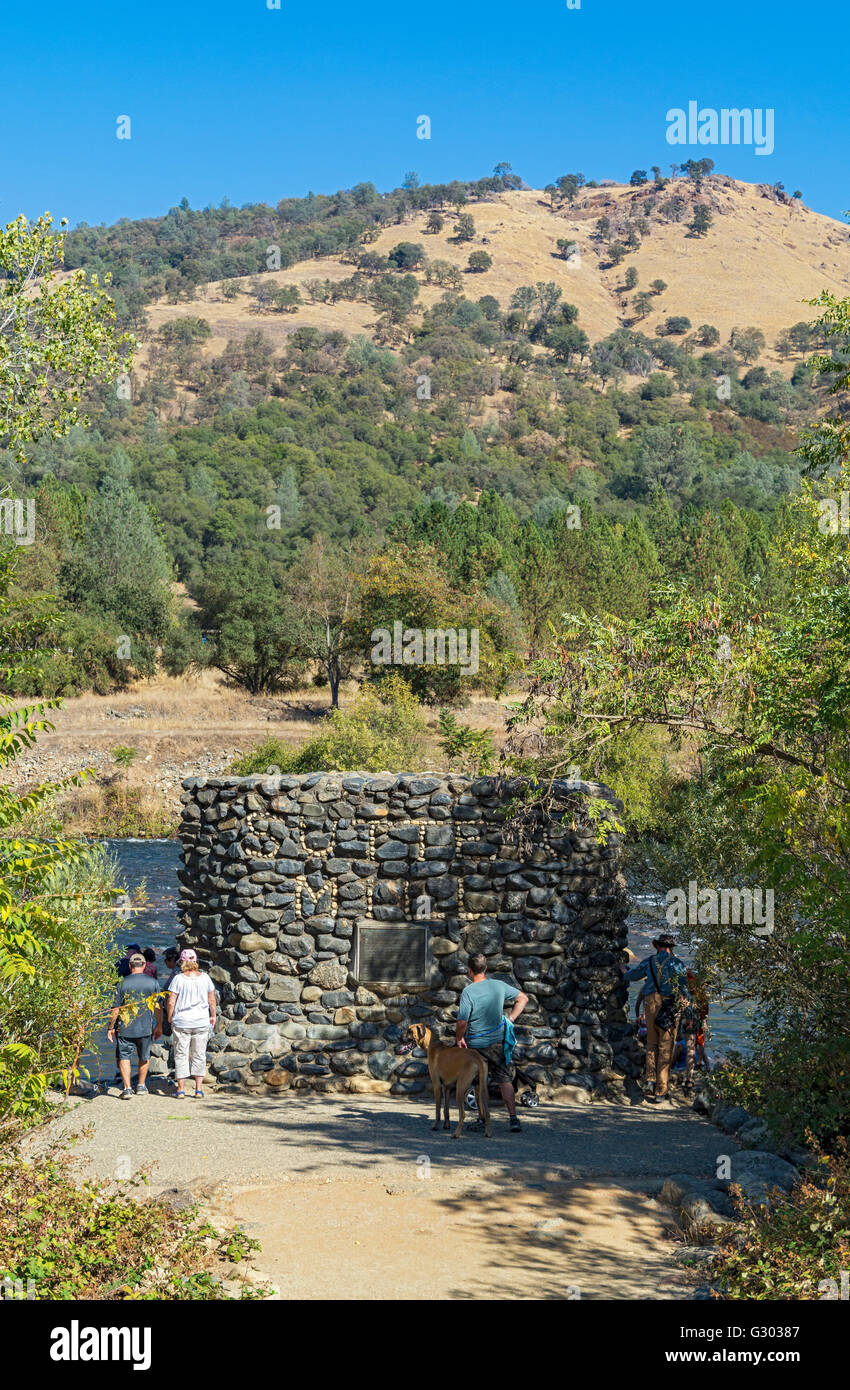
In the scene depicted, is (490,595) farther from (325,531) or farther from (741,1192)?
(741,1192)

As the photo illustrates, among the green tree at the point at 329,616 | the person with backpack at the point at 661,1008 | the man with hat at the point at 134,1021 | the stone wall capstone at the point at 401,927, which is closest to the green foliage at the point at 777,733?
the person with backpack at the point at 661,1008

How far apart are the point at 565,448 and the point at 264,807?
98.8 meters

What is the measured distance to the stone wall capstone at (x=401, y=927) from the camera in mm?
12578

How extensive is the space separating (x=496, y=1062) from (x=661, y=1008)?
7.29ft

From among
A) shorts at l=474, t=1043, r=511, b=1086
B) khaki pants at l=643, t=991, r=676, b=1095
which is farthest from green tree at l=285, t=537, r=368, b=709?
shorts at l=474, t=1043, r=511, b=1086

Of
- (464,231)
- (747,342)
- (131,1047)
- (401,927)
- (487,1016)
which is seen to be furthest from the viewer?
(464,231)

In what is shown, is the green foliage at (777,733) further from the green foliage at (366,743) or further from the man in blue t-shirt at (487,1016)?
the green foliage at (366,743)

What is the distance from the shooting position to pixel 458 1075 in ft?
35.1

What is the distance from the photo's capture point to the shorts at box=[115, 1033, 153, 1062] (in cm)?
1234

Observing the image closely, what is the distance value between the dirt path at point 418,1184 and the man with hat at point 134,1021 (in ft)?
0.97

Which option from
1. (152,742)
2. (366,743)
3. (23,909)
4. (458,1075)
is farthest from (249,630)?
(23,909)

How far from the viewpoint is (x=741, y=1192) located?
7801 mm

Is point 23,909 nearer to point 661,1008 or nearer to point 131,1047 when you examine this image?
point 131,1047

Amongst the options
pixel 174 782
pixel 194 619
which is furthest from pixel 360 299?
pixel 174 782
